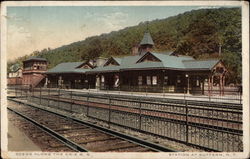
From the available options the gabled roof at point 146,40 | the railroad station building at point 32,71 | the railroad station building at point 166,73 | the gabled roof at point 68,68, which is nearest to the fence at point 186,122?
the railroad station building at point 166,73

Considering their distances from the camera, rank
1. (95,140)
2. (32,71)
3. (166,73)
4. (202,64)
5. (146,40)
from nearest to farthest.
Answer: (95,140)
(202,64)
(166,73)
(32,71)
(146,40)

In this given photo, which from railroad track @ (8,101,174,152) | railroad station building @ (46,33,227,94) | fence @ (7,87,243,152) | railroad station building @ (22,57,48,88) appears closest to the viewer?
railroad track @ (8,101,174,152)

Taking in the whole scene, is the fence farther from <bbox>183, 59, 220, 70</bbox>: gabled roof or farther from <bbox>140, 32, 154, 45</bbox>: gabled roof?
<bbox>140, 32, 154, 45</bbox>: gabled roof

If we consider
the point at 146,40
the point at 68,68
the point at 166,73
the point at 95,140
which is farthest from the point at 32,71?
the point at 95,140

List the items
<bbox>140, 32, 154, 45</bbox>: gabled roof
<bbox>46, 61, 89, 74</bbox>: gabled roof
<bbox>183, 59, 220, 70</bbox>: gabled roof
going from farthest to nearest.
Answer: <bbox>46, 61, 89, 74</bbox>: gabled roof → <bbox>140, 32, 154, 45</bbox>: gabled roof → <bbox>183, 59, 220, 70</bbox>: gabled roof

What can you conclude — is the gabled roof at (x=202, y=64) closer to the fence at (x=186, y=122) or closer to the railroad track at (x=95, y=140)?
the fence at (x=186, y=122)

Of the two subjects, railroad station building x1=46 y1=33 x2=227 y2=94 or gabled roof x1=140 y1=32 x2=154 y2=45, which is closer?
railroad station building x1=46 y1=33 x2=227 y2=94

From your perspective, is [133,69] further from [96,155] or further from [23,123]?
[96,155]

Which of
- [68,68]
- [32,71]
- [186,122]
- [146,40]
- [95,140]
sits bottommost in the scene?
[95,140]

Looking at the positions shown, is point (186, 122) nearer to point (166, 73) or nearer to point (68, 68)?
point (166, 73)

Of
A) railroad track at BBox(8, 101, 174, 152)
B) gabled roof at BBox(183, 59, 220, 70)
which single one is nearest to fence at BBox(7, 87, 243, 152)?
railroad track at BBox(8, 101, 174, 152)

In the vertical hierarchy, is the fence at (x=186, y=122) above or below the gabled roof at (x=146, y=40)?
below
